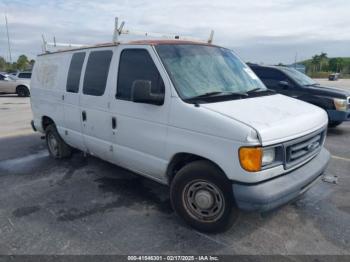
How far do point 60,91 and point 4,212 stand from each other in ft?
7.31

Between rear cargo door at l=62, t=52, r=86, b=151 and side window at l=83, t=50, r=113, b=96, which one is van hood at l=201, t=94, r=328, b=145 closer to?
side window at l=83, t=50, r=113, b=96

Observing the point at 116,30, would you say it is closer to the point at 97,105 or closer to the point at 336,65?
the point at 97,105

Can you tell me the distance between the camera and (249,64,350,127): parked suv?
25.9 ft

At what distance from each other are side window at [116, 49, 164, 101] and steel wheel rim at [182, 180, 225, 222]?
112 cm

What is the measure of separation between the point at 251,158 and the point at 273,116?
61cm

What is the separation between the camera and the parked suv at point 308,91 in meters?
7.89

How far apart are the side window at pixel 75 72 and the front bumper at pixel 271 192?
315 cm

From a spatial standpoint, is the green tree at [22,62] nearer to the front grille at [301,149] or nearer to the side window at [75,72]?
the side window at [75,72]

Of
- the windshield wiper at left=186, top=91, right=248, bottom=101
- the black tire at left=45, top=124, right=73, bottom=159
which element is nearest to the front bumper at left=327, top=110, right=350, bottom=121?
the windshield wiper at left=186, top=91, right=248, bottom=101

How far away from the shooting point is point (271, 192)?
2.87m

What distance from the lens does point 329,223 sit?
140 inches

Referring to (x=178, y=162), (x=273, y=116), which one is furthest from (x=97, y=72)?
(x=273, y=116)

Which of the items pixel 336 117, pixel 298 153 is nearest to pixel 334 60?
pixel 336 117

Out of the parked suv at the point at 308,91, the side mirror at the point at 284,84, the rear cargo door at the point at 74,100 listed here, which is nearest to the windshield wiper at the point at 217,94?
the rear cargo door at the point at 74,100
